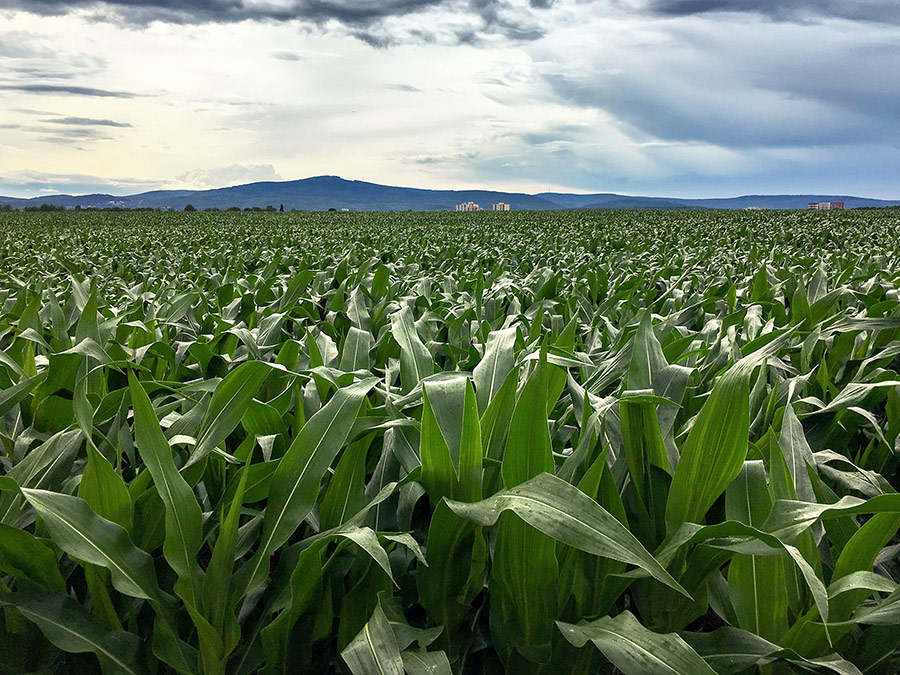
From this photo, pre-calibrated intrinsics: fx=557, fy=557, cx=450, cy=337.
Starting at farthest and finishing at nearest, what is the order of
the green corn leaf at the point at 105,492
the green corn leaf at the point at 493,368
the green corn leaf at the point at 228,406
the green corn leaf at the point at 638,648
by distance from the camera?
the green corn leaf at the point at 493,368 → the green corn leaf at the point at 228,406 → the green corn leaf at the point at 105,492 → the green corn leaf at the point at 638,648

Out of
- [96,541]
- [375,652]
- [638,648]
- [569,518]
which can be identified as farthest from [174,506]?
[638,648]

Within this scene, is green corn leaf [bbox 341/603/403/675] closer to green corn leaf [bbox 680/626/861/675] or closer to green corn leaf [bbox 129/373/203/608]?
green corn leaf [bbox 129/373/203/608]

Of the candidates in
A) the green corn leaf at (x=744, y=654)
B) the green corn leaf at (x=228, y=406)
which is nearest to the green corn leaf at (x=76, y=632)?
the green corn leaf at (x=228, y=406)

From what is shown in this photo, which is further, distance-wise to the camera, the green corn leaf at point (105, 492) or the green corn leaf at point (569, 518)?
the green corn leaf at point (105, 492)

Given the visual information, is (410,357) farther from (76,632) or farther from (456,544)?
(76,632)

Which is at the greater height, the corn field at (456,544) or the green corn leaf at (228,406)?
the green corn leaf at (228,406)

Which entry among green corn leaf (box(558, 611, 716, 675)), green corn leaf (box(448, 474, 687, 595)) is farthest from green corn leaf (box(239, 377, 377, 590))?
green corn leaf (box(558, 611, 716, 675))

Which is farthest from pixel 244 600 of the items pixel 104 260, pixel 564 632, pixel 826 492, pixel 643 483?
pixel 104 260

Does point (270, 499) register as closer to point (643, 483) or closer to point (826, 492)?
point (643, 483)

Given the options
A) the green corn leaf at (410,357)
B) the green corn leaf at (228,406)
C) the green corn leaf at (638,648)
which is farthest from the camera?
the green corn leaf at (410,357)

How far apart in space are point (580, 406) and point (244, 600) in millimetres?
840

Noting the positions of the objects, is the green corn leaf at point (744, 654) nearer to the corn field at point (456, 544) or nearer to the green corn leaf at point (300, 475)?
the corn field at point (456, 544)

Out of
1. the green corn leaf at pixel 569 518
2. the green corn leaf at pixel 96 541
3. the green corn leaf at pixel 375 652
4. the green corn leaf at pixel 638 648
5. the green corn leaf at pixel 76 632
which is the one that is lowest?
the green corn leaf at pixel 76 632

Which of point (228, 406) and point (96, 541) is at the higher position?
point (228, 406)
